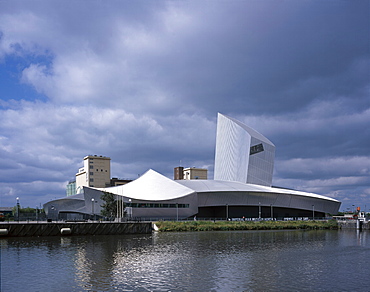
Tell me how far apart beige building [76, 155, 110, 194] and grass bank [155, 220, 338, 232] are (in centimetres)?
8668

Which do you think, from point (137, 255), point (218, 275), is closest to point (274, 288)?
point (218, 275)

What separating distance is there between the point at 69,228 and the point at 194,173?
135 metres

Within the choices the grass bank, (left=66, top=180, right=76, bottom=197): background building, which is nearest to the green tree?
the grass bank

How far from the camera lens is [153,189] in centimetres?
7212

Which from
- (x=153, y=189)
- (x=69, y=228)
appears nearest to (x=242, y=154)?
(x=153, y=189)

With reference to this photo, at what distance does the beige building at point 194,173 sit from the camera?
580 ft

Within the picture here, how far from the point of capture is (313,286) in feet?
59.9

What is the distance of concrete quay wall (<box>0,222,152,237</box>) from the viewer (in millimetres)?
42031

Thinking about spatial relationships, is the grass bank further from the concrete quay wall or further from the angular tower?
the angular tower

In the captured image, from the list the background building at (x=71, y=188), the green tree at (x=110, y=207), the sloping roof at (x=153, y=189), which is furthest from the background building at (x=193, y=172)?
the green tree at (x=110, y=207)

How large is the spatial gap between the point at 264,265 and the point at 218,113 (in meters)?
75.8

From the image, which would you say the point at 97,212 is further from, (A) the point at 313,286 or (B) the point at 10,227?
(A) the point at 313,286

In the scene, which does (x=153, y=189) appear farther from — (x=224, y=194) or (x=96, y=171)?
(x=96, y=171)

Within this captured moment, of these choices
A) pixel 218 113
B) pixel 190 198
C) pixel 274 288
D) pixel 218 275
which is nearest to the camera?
pixel 274 288
